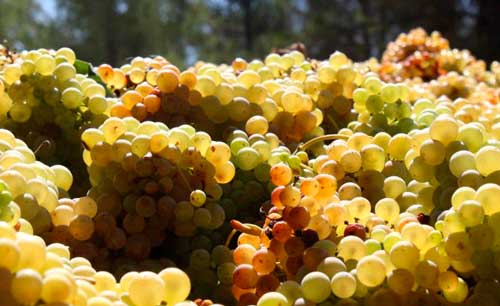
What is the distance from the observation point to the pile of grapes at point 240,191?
53 centimetres

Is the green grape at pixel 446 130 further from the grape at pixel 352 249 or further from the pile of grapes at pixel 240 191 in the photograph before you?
the grape at pixel 352 249

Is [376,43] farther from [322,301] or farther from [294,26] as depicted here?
[322,301]

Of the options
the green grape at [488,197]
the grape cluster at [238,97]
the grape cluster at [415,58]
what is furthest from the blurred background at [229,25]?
the green grape at [488,197]

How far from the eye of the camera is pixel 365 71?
3.50 ft

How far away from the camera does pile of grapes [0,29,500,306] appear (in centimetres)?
53

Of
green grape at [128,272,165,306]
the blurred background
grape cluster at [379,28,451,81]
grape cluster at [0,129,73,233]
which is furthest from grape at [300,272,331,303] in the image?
the blurred background

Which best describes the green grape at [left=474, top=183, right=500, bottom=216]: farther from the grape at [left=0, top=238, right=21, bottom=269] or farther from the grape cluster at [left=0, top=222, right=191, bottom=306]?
the grape at [left=0, top=238, right=21, bottom=269]

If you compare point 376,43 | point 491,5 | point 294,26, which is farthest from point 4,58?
point 294,26

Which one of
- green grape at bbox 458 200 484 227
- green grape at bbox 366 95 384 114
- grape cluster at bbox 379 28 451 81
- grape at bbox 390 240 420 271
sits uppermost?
grape cluster at bbox 379 28 451 81

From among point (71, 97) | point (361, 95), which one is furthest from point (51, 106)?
point (361, 95)

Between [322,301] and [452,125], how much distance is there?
23 cm

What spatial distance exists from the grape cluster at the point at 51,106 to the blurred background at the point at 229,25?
5.98 m

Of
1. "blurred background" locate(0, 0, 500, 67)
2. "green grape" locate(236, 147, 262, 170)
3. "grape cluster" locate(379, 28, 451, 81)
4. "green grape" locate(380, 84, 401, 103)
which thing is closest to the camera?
"green grape" locate(236, 147, 262, 170)

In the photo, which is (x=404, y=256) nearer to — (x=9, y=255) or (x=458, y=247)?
(x=458, y=247)
